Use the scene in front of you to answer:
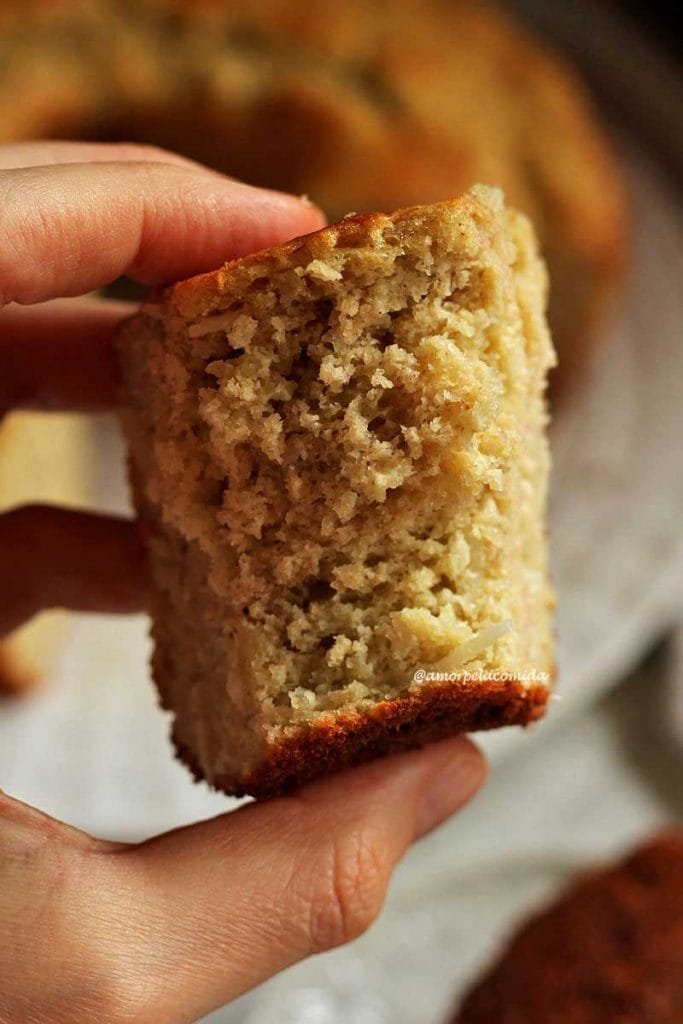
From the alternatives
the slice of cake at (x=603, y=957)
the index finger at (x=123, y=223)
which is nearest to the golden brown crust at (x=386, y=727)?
the index finger at (x=123, y=223)

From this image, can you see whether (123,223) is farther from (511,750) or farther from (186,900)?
(511,750)

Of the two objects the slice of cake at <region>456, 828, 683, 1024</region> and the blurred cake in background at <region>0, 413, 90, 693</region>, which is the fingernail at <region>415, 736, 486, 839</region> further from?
the blurred cake in background at <region>0, 413, 90, 693</region>

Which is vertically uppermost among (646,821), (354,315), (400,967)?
(354,315)

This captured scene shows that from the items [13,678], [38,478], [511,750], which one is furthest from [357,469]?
[38,478]

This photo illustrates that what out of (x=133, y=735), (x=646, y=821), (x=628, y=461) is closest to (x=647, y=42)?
(x=628, y=461)

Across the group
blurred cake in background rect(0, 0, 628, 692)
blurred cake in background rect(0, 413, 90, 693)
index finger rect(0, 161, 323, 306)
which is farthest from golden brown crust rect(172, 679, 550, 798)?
blurred cake in background rect(0, 0, 628, 692)

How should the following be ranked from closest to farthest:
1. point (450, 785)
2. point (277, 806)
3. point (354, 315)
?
point (354, 315) < point (277, 806) < point (450, 785)

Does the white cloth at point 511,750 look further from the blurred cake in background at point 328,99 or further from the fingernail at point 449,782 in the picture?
the fingernail at point 449,782

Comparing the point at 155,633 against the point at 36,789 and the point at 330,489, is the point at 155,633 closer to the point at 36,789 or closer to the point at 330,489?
the point at 330,489
